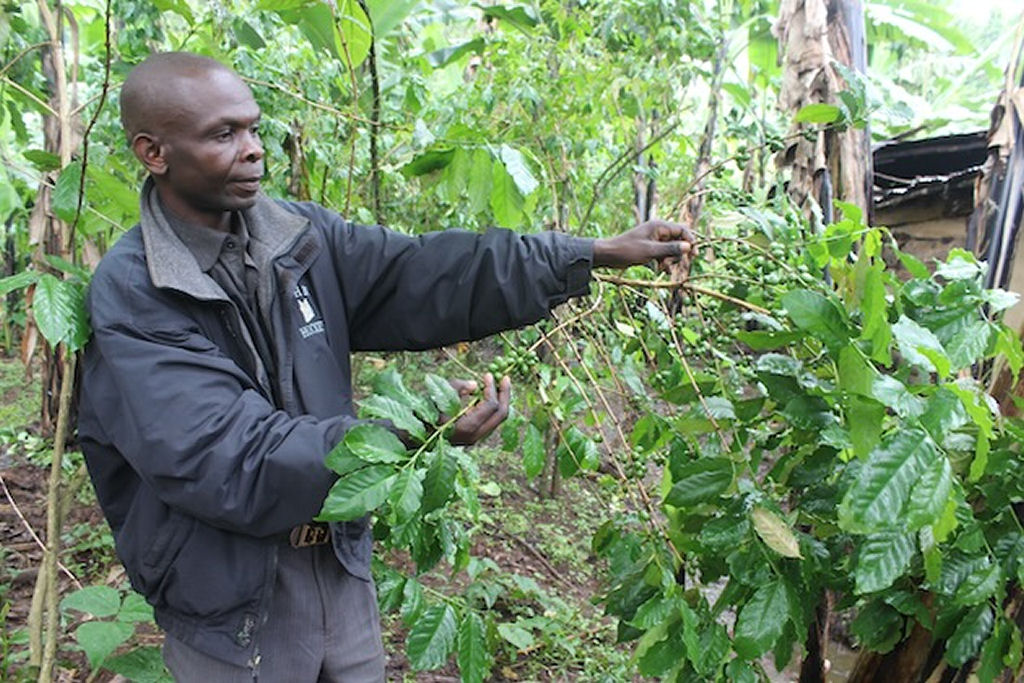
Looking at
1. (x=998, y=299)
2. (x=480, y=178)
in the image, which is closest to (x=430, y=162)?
(x=480, y=178)

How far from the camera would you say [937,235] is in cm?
547

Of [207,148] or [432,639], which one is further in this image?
[432,639]

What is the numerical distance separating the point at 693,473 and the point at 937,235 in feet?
15.5

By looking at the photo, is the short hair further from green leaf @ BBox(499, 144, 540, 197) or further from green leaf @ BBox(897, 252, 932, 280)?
green leaf @ BBox(897, 252, 932, 280)

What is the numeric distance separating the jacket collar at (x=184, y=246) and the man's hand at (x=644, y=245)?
25.0 inches

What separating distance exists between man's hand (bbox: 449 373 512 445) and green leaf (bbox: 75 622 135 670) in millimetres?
1097

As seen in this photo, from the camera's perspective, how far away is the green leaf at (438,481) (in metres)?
1.27

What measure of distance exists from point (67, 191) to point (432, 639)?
48.3 inches

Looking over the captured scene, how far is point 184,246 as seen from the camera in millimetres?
1590

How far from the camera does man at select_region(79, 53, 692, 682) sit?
138 cm

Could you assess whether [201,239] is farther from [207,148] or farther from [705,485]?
[705,485]

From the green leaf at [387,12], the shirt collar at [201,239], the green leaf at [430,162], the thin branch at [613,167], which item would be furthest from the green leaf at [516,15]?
the shirt collar at [201,239]

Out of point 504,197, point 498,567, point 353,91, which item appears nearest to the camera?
point 504,197

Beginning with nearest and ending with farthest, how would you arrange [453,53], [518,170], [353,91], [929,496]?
1. [929,496]
2. [518,170]
3. [353,91]
4. [453,53]
